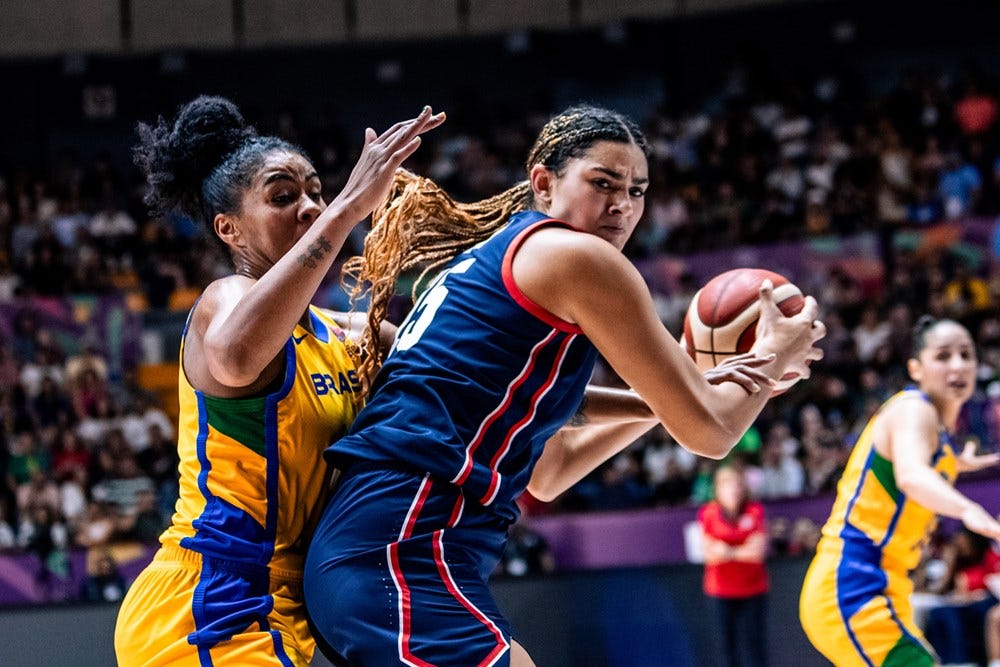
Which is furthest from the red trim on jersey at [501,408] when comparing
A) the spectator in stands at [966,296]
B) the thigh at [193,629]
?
the spectator in stands at [966,296]

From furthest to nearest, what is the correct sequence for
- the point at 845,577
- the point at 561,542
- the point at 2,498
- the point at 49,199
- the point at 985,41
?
1. the point at 985,41
2. the point at 49,199
3. the point at 2,498
4. the point at 561,542
5. the point at 845,577

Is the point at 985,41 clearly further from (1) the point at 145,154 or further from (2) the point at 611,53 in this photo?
(1) the point at 145,154

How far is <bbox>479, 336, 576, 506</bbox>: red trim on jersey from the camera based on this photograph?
2545 mm

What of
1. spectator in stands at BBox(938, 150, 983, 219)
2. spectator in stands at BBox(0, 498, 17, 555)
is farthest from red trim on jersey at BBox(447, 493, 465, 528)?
spectator in stands at BBox(938, 150, 983, 219)

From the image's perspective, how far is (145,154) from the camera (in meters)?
3.11

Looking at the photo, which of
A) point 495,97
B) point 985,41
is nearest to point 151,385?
point 495,97

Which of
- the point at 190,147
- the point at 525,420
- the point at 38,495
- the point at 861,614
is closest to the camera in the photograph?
the point at 525,420

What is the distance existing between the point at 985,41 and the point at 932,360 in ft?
41.3

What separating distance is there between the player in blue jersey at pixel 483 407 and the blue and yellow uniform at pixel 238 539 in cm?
14

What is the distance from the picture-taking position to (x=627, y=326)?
2.50m

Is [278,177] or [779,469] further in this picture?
[779,469]

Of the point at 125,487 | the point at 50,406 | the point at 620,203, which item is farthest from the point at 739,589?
the point at 50,406

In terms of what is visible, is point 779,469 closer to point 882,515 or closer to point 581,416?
point 882,515

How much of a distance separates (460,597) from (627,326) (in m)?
0.62
